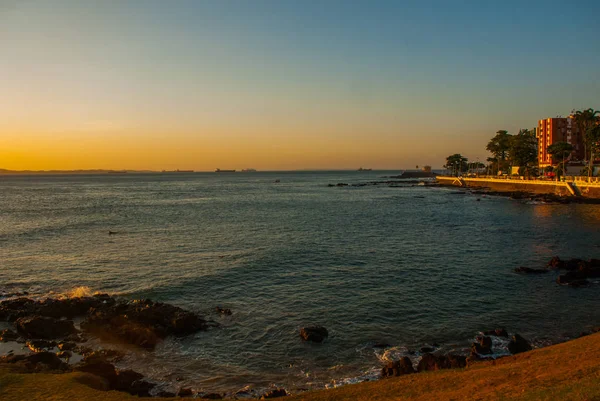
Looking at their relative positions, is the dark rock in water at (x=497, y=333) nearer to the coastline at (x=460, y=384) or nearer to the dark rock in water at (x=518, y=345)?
the dark rock in water at (x=518, y=345)

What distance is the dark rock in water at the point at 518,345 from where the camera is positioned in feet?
56.6

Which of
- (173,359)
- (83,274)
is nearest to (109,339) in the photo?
(173,359)

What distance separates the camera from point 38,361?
52.6 ft

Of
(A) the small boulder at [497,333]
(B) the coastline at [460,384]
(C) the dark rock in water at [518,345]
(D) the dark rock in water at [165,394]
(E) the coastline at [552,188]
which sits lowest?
(D) the dark rock in water at [165,394]

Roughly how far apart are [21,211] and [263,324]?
77968 millimetres

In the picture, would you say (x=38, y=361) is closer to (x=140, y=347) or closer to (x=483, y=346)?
(x=140, y=347)

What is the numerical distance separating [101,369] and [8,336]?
24.6 ft

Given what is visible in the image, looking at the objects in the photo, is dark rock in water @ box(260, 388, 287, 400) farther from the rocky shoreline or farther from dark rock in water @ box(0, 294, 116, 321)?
dark rock in water @ box(0, 294, 116, 321)

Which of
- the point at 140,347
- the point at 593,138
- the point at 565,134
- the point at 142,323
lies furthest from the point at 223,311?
the point at 565,134

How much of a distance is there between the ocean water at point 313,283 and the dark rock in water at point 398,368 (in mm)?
550

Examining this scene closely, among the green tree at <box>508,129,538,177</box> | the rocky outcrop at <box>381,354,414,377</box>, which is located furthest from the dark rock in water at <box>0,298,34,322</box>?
the green tree at <box>508,129,538,177</box>

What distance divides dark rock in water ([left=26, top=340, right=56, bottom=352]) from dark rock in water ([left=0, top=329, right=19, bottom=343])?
41.7 inches

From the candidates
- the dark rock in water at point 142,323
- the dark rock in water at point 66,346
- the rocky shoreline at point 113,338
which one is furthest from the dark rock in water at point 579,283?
the dark rock in water at point 66,346

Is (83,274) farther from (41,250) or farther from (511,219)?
(511,219)
